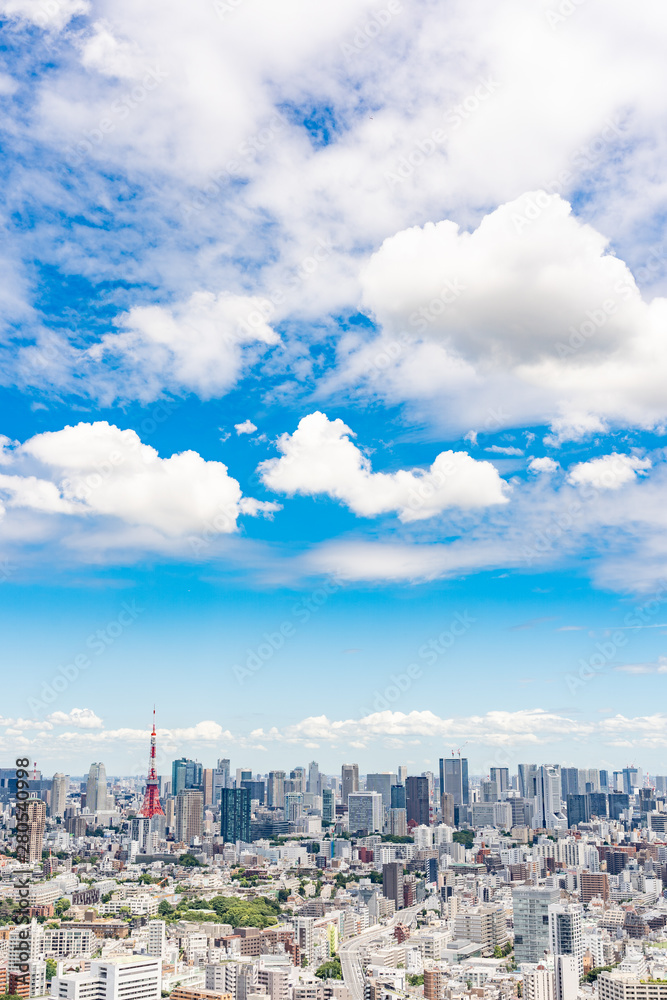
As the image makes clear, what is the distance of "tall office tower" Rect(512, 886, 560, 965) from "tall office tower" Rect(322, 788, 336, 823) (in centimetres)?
2501

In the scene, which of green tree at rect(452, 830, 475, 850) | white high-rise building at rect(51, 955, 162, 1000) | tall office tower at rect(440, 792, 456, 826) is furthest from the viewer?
tall office tower at rect(440, 792, 456, 826)

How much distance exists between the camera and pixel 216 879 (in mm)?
22812

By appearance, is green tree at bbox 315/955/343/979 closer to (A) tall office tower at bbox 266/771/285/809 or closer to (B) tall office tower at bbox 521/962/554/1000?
(B) tall office tower at bbox 521/962/554/1000

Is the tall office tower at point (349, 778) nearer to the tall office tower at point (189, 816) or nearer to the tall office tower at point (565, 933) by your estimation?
the tall office tower at point (189, 816)

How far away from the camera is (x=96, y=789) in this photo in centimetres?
4059

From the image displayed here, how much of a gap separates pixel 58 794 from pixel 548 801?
2225 centimetres

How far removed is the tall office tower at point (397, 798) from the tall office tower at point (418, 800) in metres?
0.66

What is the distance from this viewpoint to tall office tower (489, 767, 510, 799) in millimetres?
43281

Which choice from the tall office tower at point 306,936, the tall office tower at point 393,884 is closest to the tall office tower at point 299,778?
the tall office tower at point 393,884

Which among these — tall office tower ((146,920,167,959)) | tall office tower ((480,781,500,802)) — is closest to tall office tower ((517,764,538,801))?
tall office tower ((480,781,500,802))

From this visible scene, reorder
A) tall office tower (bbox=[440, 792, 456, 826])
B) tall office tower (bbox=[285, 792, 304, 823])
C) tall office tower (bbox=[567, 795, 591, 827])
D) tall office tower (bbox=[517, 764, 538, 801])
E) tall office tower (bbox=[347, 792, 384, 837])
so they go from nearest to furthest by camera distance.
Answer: tall office tower (bbox=[567, 795, 591, 827]) < tall office tower (bbox=[347, 792, 384, 837]) < tall office tower (bbox=[440, 792, 456, 826]) < tall office tower (bbox=[285, 792, 304, 823]) < tall office tower (bbox=[517, 764, 538, 801])

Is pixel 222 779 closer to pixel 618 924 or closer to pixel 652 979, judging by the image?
pixel 618 924

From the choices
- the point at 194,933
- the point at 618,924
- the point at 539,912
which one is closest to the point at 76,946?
the point at 194,933

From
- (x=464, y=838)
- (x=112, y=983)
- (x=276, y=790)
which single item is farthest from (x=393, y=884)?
(x=276, y=790)
